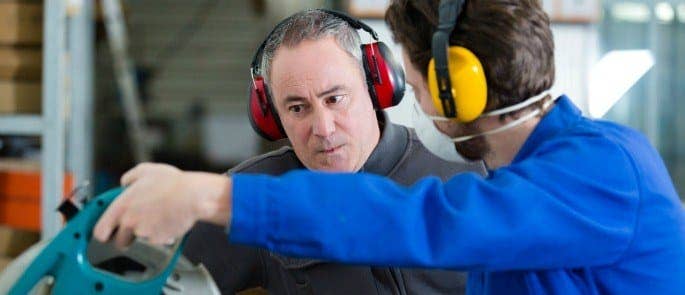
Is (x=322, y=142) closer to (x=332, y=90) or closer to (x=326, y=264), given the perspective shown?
(x=332, y=90)

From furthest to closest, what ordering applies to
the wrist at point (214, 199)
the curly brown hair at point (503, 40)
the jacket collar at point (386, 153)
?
the jacket collar at point (386, 153), the curly brown hair at point (503, 40), the wrist at point (214, 199)

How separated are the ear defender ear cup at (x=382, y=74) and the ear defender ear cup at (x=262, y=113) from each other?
0.64 ft

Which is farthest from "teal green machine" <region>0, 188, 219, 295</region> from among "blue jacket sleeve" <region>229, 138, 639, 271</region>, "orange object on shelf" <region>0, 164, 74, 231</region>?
"orange object on shelf" <region>0, 164, 74, 231</region>

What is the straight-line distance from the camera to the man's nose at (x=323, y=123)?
1.60 metres

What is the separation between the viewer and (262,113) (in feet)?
5.56

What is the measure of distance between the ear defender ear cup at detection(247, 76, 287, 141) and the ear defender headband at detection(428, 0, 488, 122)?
61cm

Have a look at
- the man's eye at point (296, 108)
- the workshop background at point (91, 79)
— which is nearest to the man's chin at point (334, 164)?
the man's eye at point (296, 108)

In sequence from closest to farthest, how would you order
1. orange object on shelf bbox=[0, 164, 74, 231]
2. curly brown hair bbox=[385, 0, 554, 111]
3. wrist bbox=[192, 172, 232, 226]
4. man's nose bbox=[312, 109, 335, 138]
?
wrist bbox=[192, 172, 232, 226] → curly brown hair bbox=[385, 0, 554, 111] → man's nose bbox=[312, 109, 335, 138] → orange object on shelf bbox=[0, 164, 74, 231]

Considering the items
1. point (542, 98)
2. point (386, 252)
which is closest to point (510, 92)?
point (542, 98)

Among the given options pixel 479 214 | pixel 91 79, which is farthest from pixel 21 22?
pixel 479 214

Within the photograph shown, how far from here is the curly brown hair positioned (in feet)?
3.56

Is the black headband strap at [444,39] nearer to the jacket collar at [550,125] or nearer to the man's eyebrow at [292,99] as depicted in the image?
the jacket collar at [550,125]

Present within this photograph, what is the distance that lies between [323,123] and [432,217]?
2.18 feet

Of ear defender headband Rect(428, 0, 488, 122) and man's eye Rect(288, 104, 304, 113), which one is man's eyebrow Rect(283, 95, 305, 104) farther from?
ear defender headband Rect(428, 0, 488, 122)
